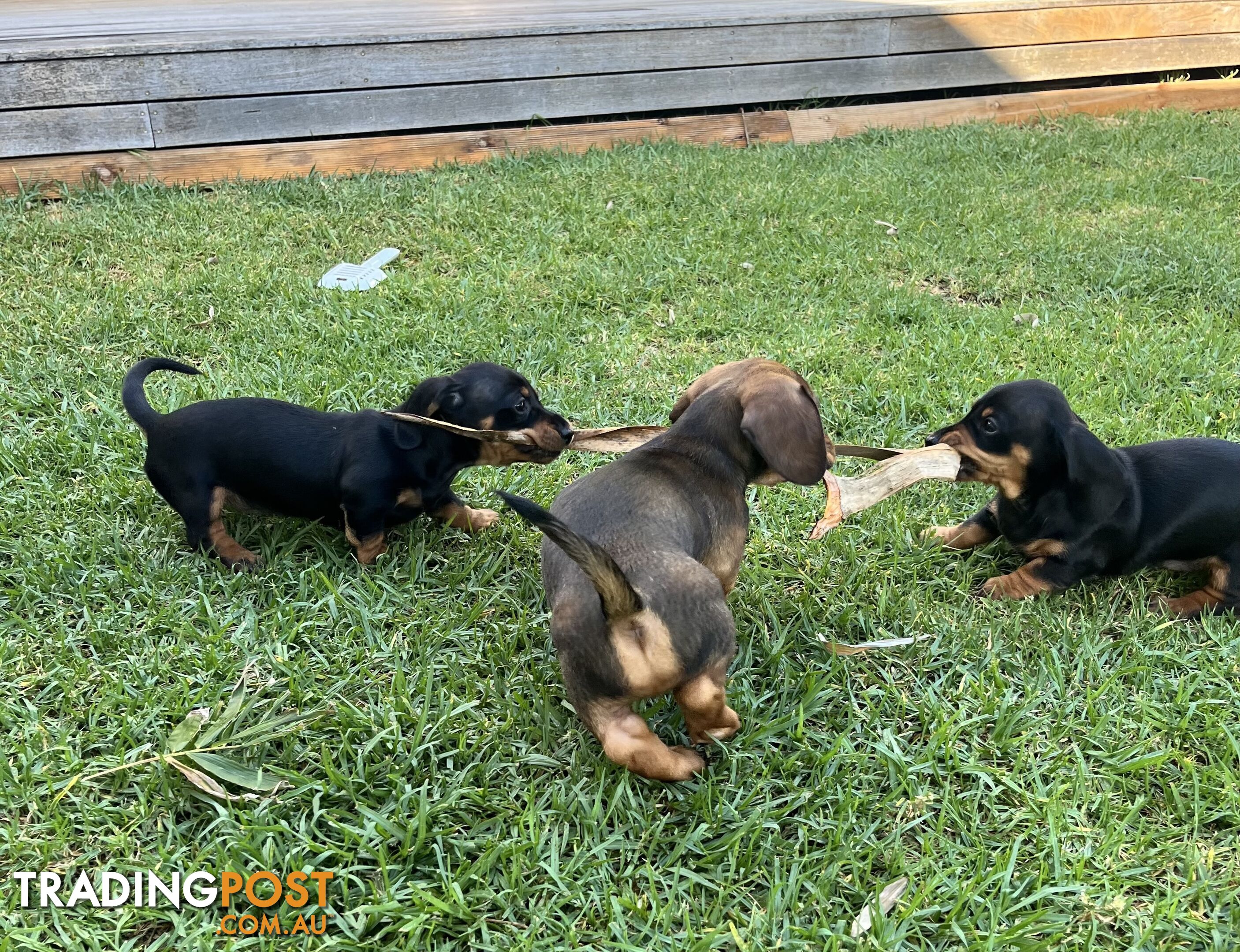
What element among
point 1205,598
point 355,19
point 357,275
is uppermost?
point 355,19

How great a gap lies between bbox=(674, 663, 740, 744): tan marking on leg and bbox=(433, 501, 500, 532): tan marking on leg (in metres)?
1.32

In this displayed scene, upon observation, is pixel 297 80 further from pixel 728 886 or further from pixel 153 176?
pixel 728 886

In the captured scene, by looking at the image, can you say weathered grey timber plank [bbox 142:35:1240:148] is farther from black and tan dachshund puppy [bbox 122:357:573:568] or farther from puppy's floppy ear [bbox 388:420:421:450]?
puppy's floppy ear [bbox 388:420:421:450]

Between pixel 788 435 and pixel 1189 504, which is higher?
pixel 788 435

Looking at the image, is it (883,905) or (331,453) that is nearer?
(883,905)

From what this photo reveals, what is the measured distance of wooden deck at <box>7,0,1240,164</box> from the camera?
6121mm

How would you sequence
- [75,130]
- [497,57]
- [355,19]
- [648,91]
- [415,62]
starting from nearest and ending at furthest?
[75,130]
[415,62]
[497,57]
[648,91]
[355,19]

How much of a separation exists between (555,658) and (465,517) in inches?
32.3

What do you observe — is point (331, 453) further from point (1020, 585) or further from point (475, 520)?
point (1020, 585)

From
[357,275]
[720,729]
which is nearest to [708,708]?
[720,729]

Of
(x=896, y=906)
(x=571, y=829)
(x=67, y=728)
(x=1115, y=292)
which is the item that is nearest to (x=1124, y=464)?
(x=896, y=906)

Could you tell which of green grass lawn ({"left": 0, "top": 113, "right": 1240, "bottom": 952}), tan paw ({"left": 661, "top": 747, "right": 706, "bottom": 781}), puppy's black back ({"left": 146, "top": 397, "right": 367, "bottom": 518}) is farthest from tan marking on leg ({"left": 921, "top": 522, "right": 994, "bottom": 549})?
puppy's black back ({"left": 146, "top": 397, "right": 367, "bottom": 518})

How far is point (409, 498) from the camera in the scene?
10.4ft

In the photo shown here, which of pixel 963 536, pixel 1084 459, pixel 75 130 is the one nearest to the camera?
pixel 1084 459
